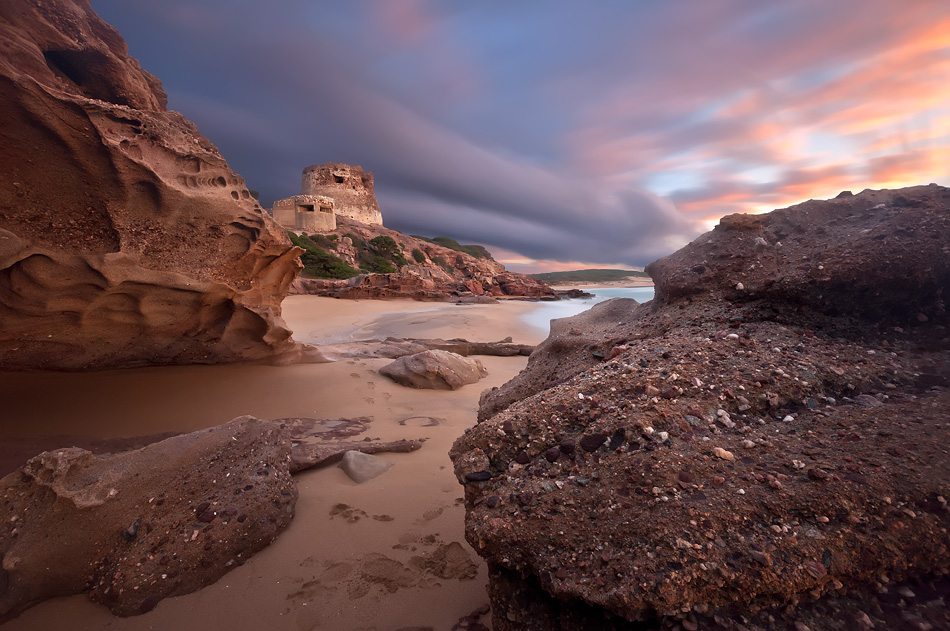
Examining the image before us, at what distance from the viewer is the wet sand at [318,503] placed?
1.89 meters

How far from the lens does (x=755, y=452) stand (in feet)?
4.92

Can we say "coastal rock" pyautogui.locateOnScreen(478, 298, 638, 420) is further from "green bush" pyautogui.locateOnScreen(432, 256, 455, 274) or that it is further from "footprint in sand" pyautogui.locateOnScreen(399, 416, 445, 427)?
"green bush" pyautogui.locateOnScreen(432, 256, 455, 274)

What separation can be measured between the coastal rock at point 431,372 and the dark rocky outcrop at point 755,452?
3.37 m

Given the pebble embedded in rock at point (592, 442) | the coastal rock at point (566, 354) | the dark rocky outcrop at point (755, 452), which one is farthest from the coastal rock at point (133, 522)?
the pebble embedded in rock at point (592, 442)

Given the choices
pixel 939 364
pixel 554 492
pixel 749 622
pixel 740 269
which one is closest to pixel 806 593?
pixel 749 622

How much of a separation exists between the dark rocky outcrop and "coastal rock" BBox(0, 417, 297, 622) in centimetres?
141

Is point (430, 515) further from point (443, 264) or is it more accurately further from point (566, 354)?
point (443, 264)

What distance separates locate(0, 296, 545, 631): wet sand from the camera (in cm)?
189

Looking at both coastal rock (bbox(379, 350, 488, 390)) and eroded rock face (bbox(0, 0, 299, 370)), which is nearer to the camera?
eroded rock face (bbox(0, 0, 299, 370))

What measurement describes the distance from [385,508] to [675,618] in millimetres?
1987

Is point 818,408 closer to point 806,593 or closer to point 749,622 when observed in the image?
point 806,593

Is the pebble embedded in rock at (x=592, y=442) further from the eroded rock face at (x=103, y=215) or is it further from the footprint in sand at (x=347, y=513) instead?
the eroded rock face at (x=103, y=215)

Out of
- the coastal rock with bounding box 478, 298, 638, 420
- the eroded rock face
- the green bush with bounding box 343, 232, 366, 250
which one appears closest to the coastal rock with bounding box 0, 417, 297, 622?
the coastal rock with bounding box 478, 298, 638, 420

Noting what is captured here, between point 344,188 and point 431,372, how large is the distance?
41338 millimetres
